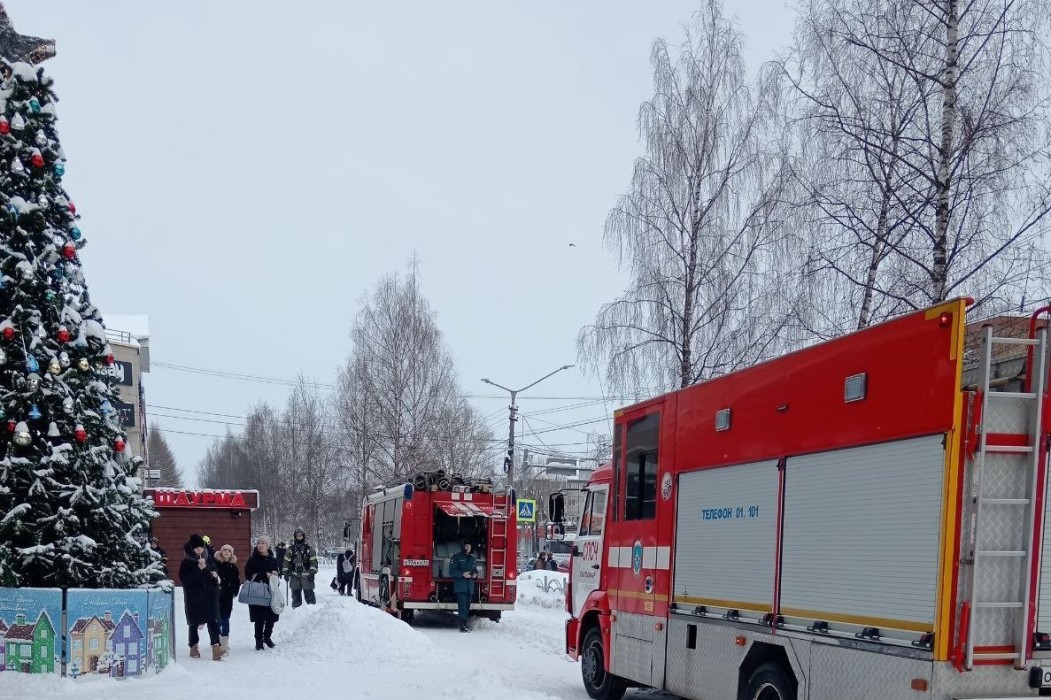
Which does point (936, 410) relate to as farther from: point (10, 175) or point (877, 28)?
point (877, 28)

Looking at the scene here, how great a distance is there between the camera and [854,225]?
16.4 metres

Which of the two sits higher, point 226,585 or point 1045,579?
point 1045,579

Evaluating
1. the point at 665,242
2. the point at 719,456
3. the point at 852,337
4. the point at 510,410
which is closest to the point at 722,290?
the point at 665,242

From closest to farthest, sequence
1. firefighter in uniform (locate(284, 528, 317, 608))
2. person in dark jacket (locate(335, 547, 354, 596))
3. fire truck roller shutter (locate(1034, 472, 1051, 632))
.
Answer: fire truck roller shutter (locate(1034, 472, 1051, 632))
firefighter in uniform (locate(284, 528, 317, 608))
person in dark jacket (locate(335, 547, 354, 596))

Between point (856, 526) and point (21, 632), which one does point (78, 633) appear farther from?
point (856, 526)

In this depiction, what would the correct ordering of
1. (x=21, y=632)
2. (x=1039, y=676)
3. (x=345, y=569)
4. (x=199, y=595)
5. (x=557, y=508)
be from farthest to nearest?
1. (x=345, y=569)
2. (x=199, y=595)
3. (x=557, y=508)
4. (x=21, y=632)
5. (x=1039, y=676)

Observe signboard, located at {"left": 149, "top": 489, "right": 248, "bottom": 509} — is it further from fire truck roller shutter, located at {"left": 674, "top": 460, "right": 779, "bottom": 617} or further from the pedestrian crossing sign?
fire truck roller shutter, located at {"left": 674, "top": 460, "right": 779, "bottom": 617}

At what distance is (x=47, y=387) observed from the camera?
11.4 m

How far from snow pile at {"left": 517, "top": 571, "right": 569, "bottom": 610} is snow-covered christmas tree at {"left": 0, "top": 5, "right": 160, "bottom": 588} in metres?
18.0

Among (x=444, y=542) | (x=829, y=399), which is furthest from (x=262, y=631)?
(x=829, y=399)

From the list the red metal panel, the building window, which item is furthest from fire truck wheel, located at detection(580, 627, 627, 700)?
the red metal panel

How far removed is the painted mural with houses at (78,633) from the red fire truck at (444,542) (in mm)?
10232

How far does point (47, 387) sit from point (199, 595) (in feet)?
14.0

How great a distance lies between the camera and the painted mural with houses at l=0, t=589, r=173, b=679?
11.0 m
